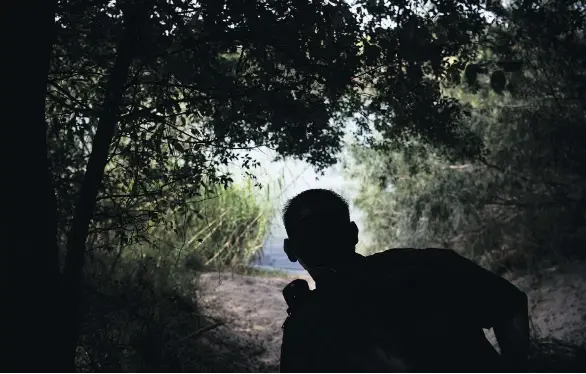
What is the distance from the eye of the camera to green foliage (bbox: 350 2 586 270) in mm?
7750

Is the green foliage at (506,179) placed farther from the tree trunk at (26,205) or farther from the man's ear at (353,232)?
the man's ear at (353,232)

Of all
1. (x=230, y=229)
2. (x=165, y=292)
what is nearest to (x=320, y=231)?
(x=165, y=292)

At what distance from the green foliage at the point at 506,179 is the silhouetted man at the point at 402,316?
5.35 metres

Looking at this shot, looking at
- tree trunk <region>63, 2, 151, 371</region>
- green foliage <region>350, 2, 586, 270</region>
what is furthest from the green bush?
green foliage <region>350, 2, 586, 270</region>

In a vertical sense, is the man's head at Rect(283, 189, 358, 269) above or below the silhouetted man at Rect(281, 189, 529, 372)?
above

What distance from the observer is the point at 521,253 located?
32.2ft

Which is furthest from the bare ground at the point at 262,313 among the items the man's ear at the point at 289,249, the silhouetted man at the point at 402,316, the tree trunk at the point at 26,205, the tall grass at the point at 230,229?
the silhouetted man at the point at 402,316

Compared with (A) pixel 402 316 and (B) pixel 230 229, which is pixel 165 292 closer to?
(B) pixel 230 229

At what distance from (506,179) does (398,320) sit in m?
8.15

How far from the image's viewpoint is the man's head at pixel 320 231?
5.81 ft

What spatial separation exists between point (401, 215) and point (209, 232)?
11.6 feet

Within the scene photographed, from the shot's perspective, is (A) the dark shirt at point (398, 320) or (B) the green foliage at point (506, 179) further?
(B) the green foliage at point (506, 179)

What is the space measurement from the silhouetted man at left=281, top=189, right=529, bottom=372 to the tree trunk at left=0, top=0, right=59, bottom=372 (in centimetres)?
112

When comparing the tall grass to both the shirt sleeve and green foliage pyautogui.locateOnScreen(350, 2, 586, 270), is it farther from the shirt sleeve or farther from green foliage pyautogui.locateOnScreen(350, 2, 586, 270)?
the shirt sleeve
